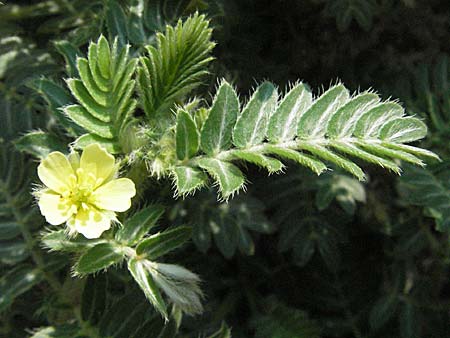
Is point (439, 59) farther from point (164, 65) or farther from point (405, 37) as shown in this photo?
point (164, 65)

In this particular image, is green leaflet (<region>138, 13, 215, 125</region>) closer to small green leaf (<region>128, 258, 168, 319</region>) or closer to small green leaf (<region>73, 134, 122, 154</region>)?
small green leaf (<region>73, 134, 122, 154</region>)

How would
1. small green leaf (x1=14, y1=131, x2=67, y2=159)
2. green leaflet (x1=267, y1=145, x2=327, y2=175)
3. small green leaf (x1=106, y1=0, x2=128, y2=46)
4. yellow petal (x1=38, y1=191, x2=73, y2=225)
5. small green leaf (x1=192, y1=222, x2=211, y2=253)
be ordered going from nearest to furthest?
green leaflet (x1=267, y1=145, x2=327, y2=175) < yellow petal (x1=38, y1=191, x2=73, y2=225) < small green leaf (x1=14, y1=131, x2=67, y2=159) < small green leaf (x1=106, y1=0, x2=128, y2=46) < small green leaf (x1=192, y1=222, x2=211, y2=253)

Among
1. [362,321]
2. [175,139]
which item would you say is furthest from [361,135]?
[362,321]

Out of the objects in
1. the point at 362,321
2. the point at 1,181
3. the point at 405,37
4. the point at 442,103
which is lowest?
the point at 1,181

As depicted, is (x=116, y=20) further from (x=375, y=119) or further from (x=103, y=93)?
(x=375, y=119)

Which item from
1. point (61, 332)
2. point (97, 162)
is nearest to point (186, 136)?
point (97, 162)

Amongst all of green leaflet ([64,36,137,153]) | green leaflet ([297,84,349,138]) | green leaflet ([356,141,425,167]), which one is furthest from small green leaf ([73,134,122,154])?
green leaflet ([356,141,425,167])
